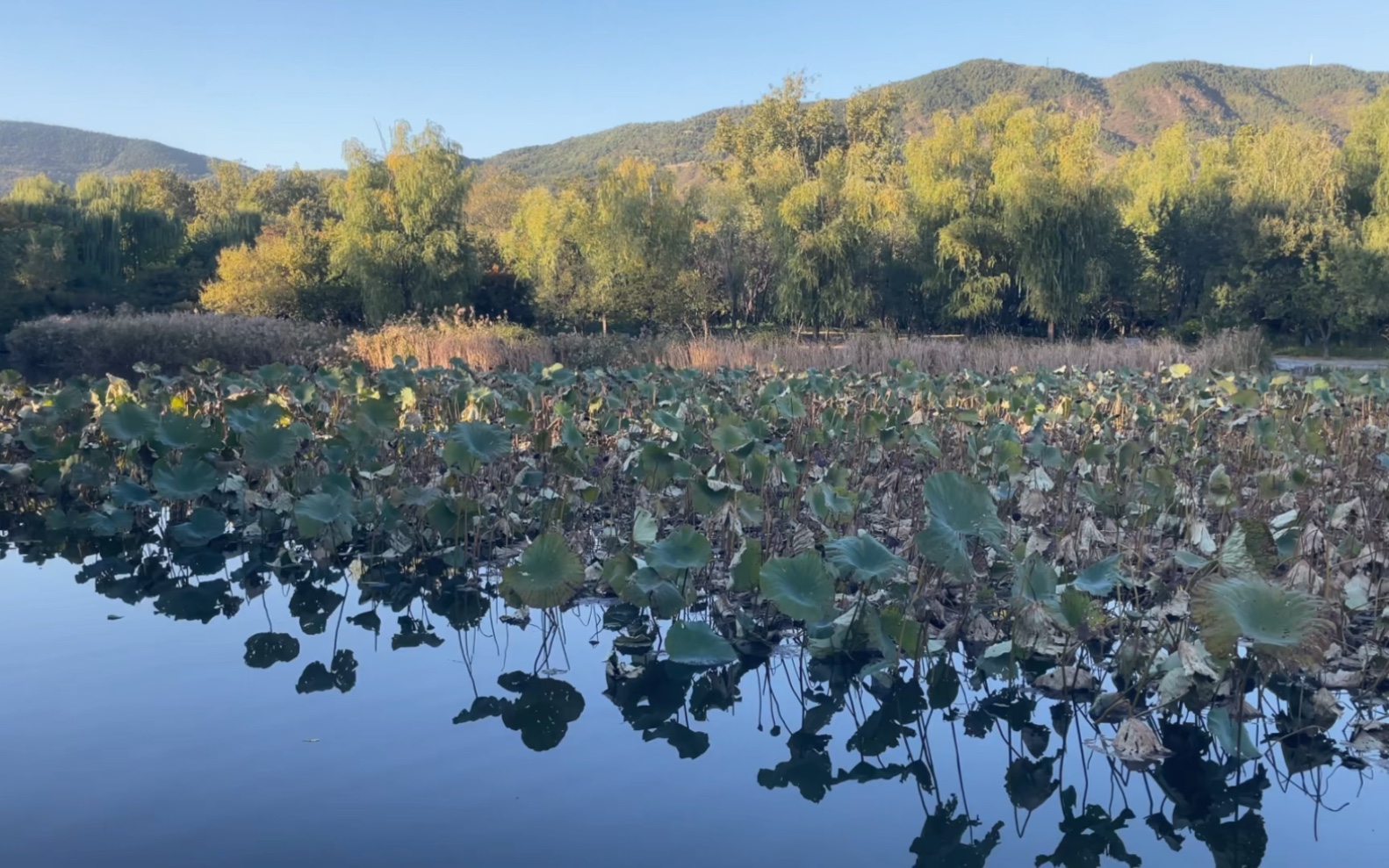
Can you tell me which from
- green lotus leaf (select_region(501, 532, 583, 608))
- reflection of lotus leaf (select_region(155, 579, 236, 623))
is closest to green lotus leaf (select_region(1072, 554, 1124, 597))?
green lotus leaf (select_region(501, 532, 583, 608))

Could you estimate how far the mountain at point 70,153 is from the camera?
5315 inches

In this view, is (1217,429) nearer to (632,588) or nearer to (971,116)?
(632,588)

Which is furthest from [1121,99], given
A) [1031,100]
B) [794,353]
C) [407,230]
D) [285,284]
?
[794,353]

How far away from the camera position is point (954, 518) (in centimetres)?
370

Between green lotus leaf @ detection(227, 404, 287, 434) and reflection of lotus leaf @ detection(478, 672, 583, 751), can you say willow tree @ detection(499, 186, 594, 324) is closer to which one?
green lotus leaf @ detection(227, 404, 287, 434)

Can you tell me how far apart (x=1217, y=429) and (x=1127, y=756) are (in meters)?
5.02

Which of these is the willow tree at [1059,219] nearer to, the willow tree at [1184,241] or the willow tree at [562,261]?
the willow tree at [1184,241]

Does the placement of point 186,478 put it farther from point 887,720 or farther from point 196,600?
point 887,720

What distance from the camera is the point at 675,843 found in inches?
122

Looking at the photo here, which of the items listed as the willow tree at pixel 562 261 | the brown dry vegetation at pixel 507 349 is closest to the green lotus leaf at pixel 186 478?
the brown dry vegetation at pixel 507 349

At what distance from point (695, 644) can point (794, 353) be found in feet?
35.5

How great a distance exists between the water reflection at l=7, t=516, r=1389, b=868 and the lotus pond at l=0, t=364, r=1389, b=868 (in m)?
0.02

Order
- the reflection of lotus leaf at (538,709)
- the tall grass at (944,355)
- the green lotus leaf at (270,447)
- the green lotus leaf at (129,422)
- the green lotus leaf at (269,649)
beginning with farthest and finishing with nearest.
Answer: the tall grass at (944,355)
the green lotus leaf at (129,422)
the green lotus leaf at (270,447)
the green lotus leaf at (269,649)
the reflection of lotus leaf at (538,709)

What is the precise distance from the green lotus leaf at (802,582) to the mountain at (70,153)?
5746 inches
